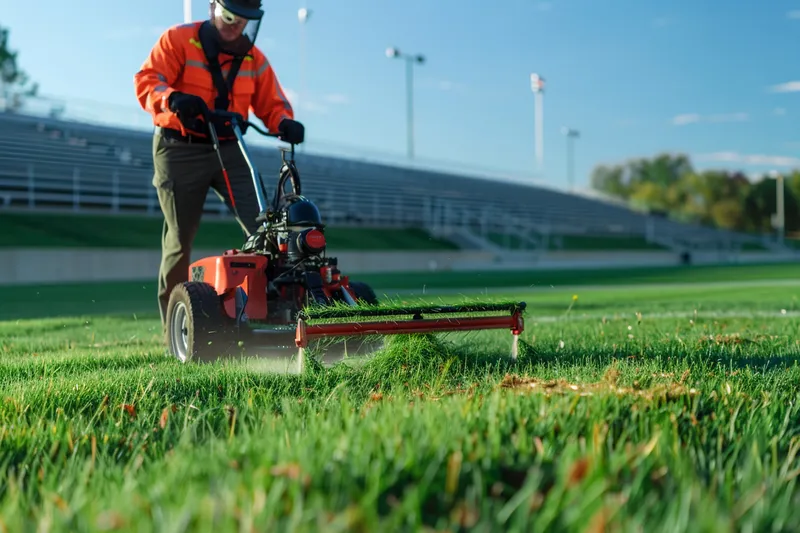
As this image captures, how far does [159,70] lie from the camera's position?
16.6 feet

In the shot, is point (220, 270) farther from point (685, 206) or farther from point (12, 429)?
point (685, 206)

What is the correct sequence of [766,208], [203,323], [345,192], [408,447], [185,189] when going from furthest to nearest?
[766,208]
[345,192]
[185,189]
[203,323]
[408,447]

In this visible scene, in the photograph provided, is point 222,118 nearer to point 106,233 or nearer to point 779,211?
point 106,233

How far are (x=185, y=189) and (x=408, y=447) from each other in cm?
401

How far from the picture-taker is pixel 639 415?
2.15m

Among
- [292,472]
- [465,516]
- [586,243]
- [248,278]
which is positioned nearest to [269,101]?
[248,278]

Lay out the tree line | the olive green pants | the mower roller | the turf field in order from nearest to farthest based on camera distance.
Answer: the turf field, the mower roller, the olive green pants, the tree line

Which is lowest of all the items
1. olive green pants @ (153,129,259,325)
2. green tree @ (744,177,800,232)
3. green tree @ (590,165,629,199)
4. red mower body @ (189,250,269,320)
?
red mower body @ (189,250,269,320)

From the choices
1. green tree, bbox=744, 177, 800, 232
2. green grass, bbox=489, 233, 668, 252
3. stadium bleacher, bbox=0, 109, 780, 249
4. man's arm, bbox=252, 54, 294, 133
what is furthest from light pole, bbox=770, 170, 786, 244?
man's arm, bbox=252, 54, 294, 133

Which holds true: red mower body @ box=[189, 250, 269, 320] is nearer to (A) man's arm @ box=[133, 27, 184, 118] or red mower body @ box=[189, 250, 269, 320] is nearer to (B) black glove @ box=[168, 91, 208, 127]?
(B) black glove @ box=[168, 91, 208, 127]

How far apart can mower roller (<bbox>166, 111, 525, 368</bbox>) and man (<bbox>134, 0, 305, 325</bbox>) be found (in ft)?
1.44

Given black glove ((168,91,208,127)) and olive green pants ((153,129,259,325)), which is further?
olive green pants ((153,129,259,325))

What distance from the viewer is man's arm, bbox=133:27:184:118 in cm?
495

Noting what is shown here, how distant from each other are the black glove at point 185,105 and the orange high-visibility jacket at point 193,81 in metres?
0.15
